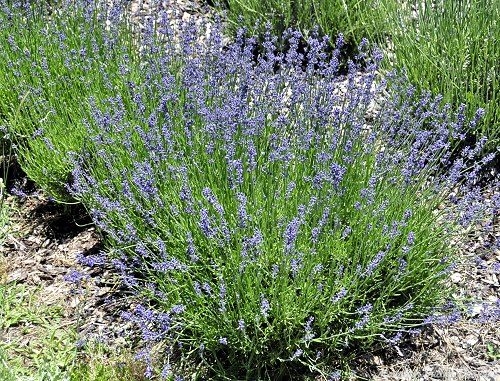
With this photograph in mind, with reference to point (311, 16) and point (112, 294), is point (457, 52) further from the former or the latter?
point (112, 294)

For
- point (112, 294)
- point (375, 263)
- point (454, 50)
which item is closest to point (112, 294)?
point (112, 294)

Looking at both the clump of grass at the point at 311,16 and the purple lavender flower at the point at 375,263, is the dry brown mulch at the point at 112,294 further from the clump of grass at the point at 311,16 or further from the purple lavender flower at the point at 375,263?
the clump of grass at the point at 311,16

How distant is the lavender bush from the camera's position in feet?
8.54

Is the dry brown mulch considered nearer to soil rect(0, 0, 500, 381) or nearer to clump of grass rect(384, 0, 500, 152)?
soil rect(0, 0, 500, 381)

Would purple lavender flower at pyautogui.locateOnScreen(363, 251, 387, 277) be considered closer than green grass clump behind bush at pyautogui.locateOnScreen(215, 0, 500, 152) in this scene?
Yes

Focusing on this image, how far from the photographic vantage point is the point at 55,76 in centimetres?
402

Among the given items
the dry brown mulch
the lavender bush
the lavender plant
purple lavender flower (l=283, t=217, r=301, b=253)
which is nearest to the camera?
purple lavender flower (l=283, t=217, r=301, b=253)

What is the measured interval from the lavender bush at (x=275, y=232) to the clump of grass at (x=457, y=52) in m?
0.68

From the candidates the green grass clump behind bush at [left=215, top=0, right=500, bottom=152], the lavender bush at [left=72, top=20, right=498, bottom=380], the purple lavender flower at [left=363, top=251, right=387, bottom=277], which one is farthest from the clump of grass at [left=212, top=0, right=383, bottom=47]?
the purple lavender flower at [left=363, top=251, right=387, bottom=277]

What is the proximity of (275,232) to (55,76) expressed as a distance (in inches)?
78.4

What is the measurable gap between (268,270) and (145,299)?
0.74 meters

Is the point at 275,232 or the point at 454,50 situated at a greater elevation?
the point at 454,50

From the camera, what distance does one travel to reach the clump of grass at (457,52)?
3617 millimetres

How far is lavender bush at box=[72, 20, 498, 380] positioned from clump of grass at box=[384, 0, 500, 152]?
2.23ft
